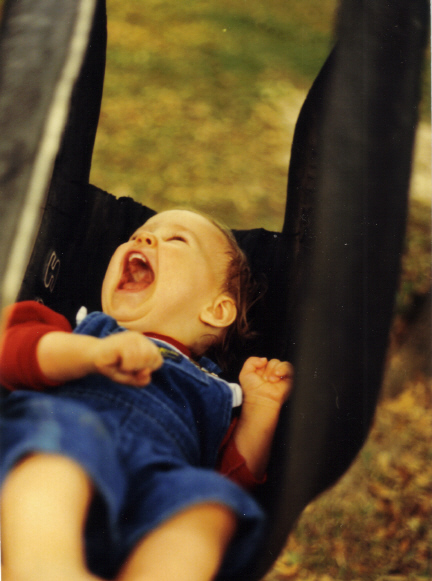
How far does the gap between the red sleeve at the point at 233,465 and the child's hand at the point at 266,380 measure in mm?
→ 51

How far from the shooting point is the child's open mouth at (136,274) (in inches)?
29.5

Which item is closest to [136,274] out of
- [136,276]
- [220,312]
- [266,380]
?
[136,276]

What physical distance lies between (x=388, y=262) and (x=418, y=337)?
14.0 inches

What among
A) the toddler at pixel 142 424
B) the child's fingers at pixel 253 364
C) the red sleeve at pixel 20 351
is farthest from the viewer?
the child's fingers at pixel 253 364

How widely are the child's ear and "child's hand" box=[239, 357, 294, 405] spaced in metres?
0.07

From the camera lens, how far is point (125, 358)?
606mm

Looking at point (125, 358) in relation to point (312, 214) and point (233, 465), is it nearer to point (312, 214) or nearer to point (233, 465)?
point (233, 465)

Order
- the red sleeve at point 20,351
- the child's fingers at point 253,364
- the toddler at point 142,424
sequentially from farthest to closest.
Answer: the child's fingers at point 253,364, the red sleeve at point 20,351, the toddler at point 142,424

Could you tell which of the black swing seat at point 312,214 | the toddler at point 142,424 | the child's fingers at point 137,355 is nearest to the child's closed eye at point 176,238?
the toddler at point 142,424

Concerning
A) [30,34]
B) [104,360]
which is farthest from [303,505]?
[30,34]

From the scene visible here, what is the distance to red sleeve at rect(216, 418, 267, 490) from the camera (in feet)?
2.11

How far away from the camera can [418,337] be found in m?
1.02

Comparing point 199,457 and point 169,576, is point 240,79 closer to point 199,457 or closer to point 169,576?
point 199,457

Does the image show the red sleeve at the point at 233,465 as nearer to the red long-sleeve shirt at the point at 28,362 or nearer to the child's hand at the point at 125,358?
the red long-sleeve shirt at the point at 28,362
